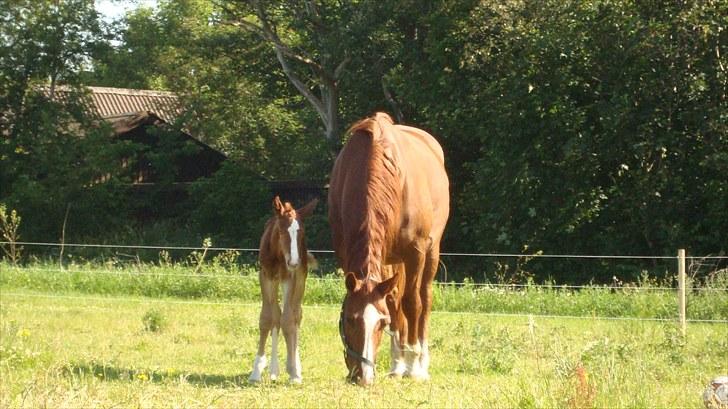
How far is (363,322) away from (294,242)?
1.28m

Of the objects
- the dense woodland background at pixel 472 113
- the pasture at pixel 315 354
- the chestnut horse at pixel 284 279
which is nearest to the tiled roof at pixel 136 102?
the dense woodland background at pixel 472 113

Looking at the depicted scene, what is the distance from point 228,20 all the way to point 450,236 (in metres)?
11.0

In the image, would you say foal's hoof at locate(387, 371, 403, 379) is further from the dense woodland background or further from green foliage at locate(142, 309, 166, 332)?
the dense woodland background

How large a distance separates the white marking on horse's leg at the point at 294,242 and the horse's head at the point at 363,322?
917 mm

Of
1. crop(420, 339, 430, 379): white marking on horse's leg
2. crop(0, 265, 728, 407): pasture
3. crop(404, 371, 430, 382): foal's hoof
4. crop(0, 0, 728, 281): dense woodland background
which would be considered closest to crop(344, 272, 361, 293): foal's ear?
crop(0, 265, 728, 407): pasture

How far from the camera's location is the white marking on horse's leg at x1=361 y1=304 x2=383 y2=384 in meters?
7.55

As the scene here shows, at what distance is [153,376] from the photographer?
8898 millimetres

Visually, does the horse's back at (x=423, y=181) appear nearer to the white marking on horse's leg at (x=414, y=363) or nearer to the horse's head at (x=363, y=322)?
the white marking on horse's leg at (x=414, y=363)

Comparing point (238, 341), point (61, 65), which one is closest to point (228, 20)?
point (61, 65)

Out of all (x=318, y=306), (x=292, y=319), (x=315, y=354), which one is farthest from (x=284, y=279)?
(x=318, y=306)

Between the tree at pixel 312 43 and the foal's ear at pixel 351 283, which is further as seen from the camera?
the tree at pixel 312 43

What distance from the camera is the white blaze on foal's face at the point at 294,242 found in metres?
8.62

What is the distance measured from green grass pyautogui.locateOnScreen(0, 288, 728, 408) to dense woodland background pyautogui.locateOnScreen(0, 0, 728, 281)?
890 centimetres

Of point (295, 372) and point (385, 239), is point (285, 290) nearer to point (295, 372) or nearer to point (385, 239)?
point (295, 372)
